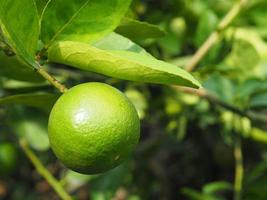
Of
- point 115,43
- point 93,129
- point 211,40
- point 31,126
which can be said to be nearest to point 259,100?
point 211,40

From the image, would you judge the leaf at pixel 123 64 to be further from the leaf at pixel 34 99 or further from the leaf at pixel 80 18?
the leaf at pixel 34 99

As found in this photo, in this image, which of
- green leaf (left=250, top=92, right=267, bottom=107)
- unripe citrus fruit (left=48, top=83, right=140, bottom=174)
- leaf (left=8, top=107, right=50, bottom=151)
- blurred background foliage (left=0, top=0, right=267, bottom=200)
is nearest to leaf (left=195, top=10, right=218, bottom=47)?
blurred background foliage (left=0, top=0, right=267, bottom=200)

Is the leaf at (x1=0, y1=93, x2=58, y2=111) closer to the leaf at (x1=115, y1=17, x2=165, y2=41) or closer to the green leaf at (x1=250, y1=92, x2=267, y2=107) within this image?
the leaf at (x1=115, y1=17, x2=165, y2=41)

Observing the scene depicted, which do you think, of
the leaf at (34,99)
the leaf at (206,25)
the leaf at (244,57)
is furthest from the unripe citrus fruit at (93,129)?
the leaf at (244,57)

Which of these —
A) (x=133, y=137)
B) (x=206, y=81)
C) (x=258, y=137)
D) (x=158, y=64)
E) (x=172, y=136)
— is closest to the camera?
(x=158, y=64)

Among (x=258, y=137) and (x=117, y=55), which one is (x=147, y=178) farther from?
(x=117, y=55)

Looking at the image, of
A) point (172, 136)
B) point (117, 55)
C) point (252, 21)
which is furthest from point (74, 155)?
point (172, 136)

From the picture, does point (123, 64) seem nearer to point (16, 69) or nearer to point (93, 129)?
point (93, 129)
